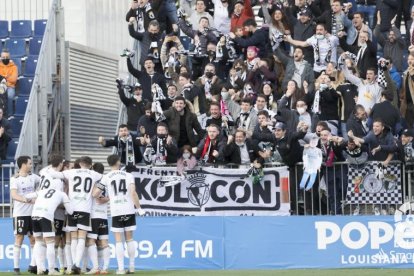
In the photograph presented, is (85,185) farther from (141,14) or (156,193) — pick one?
(141,14)

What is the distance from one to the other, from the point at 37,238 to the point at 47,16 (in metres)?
11.6

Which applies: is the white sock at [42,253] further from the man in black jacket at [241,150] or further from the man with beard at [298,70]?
the man with beard at [298,70]

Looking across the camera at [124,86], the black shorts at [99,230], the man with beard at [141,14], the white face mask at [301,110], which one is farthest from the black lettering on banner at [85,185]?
the man with beard at [141,14]

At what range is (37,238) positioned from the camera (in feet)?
76.1

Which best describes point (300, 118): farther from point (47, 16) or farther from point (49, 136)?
point (47, 16)

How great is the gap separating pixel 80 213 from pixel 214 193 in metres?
3.34

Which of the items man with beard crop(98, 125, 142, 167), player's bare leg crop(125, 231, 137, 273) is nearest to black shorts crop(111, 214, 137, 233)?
player's bare leg crop(125, 231, 137, 273)

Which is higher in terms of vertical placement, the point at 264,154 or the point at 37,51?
the point at 37,51

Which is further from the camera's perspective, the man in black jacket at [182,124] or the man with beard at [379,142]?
the man in black jacket at [182,124]

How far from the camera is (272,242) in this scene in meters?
Answer: 24.6

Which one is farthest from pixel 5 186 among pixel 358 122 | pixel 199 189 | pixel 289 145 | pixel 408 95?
pixel 408 95

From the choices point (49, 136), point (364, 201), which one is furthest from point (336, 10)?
point (49, 136)

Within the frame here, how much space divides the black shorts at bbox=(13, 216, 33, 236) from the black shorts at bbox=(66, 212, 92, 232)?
87 cm

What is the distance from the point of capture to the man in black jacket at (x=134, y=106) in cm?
2791
